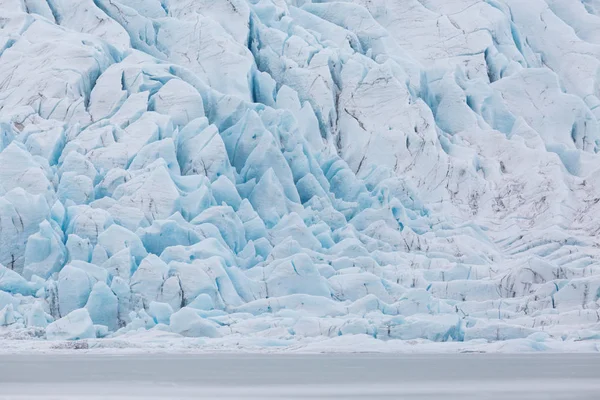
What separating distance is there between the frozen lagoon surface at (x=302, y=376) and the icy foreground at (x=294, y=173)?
5.75ft

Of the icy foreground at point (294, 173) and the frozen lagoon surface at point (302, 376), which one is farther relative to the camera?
the icy foreground at point (294, 173)

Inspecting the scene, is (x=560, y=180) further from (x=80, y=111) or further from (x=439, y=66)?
(x=80, y=111)

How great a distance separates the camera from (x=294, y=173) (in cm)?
2723

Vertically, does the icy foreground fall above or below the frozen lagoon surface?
below

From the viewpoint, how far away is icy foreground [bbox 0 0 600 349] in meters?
21.9

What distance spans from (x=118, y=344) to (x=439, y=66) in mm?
16560

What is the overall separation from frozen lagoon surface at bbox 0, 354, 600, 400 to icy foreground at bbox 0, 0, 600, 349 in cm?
175

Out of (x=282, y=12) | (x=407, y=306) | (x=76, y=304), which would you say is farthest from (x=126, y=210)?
(x=282, y=12)

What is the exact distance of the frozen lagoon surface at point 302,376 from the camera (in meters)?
12.3

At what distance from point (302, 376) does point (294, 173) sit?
12.1 meters

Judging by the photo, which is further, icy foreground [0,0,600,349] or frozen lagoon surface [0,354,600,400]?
icy foreground [0,0,600,349]

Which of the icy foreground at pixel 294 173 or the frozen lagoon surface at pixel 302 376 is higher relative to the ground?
the frozen lagoon surface at pixel 302 376

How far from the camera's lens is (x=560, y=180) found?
29281mm

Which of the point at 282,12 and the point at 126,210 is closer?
the point at 126,210
